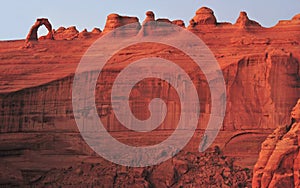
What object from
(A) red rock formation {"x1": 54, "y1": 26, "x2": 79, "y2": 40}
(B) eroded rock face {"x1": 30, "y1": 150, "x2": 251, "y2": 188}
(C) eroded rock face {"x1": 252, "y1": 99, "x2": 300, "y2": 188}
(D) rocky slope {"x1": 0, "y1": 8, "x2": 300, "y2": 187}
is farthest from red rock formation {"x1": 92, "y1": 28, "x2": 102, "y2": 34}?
(C) eroded rock face {"x1": 252, "y1": 99, "x2": 300, "y2": 188}

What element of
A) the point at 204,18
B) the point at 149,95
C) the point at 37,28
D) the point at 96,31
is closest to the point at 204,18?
the point at 204,18

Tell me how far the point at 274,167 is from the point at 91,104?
95.1 ft

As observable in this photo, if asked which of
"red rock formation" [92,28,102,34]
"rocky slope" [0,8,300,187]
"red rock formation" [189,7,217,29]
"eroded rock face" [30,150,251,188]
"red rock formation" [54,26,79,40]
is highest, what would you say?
"red rock formation" [54,26,79,40]

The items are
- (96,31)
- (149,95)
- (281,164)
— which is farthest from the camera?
(96,31)

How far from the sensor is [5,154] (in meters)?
56.0

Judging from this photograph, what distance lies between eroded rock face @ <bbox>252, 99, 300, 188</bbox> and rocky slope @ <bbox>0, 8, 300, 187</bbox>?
23362mm

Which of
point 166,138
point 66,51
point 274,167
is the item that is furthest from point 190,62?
point 274,167

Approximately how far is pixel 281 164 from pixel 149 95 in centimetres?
2772

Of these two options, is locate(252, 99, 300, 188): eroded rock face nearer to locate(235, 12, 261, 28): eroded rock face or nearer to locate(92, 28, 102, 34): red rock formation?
locate(235, 12, 261, 28): eroded rock face

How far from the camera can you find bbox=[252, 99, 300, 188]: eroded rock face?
2886cm

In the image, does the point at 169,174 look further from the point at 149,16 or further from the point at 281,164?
the point at 281,164

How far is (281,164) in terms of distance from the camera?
2905 centimetres

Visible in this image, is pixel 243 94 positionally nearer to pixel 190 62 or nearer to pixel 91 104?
pixel 190 62

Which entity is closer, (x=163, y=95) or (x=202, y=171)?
(x=202, y=171)
